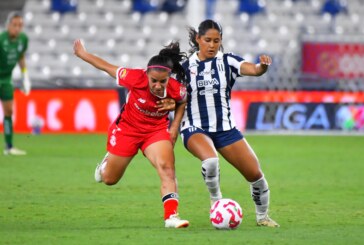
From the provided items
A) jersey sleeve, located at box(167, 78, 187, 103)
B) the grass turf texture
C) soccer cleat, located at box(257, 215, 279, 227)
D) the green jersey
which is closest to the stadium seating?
the grass turf texture

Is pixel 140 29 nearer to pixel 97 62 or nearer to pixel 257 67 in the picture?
pixel 97 62

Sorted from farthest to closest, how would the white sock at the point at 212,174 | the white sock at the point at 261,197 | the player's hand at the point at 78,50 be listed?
1. the player's hand at the point at 78,50
2. the white sock at the point at 261,197
3. the white sock at the point at 212,174

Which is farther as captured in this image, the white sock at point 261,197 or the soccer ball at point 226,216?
the white sock at point 261,197

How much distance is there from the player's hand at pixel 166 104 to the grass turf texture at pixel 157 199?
1.11 metres

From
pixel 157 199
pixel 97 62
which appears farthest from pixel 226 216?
pixel 157 199

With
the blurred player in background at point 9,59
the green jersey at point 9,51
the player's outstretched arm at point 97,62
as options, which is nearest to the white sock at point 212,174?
the player's outstretched arm at point 97,62

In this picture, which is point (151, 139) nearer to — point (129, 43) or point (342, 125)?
point (342, 125)

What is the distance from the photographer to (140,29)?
3009cm

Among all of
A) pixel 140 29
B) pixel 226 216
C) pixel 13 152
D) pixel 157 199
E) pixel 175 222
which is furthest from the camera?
Answer: pixel 140 29

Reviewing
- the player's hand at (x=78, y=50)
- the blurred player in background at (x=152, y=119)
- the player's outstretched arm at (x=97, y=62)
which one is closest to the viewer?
the blurred player in background at (x=152, y=119)

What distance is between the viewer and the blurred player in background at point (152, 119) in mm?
9141

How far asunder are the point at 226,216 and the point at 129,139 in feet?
4.36

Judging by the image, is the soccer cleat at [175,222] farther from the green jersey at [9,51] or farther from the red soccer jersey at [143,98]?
the green jersey at [9,51]

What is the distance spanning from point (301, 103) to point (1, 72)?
30.8 feet
